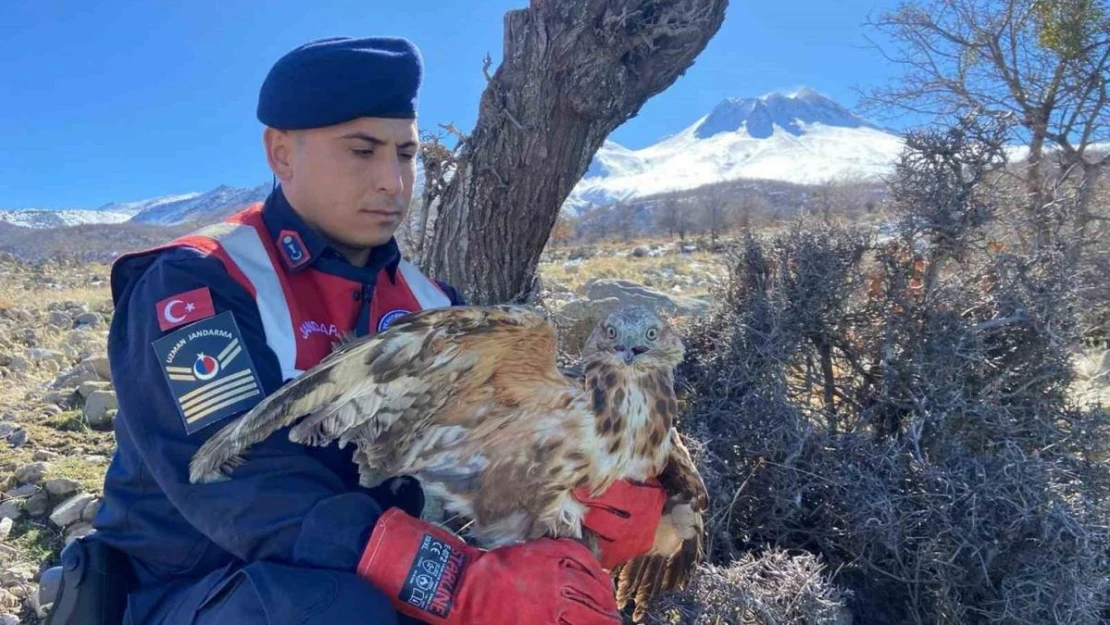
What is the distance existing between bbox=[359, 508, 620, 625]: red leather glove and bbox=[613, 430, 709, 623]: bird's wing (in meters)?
0.87

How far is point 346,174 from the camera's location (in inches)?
105

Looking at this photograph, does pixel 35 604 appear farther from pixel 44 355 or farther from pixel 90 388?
pixel 44 355

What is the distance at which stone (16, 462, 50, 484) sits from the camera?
15.7 ft

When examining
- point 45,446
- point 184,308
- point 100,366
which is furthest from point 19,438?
point 184,308

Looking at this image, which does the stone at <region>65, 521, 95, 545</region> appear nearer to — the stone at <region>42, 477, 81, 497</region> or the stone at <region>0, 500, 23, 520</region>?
the stone at <region>42, 477, 81, 497</region>

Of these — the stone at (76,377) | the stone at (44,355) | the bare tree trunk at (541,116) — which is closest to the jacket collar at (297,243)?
the bare tree trunk at (541,116)

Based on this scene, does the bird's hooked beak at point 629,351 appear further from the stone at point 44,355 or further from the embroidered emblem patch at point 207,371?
the stone at point 44,355

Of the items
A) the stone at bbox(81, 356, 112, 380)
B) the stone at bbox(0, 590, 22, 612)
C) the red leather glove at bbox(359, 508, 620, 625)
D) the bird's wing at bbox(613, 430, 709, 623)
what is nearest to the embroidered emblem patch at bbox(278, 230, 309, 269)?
the red leather glove at bbox(359, 508, 620, 625)

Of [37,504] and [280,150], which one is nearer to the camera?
[280,150]

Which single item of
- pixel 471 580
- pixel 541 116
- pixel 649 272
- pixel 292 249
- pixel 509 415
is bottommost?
pixel 471 580

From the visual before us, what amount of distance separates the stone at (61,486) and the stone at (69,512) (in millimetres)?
148

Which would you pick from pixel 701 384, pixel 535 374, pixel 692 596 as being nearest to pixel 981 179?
pixel 701 384

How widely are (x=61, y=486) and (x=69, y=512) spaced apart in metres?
0.31

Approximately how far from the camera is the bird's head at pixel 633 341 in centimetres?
293
